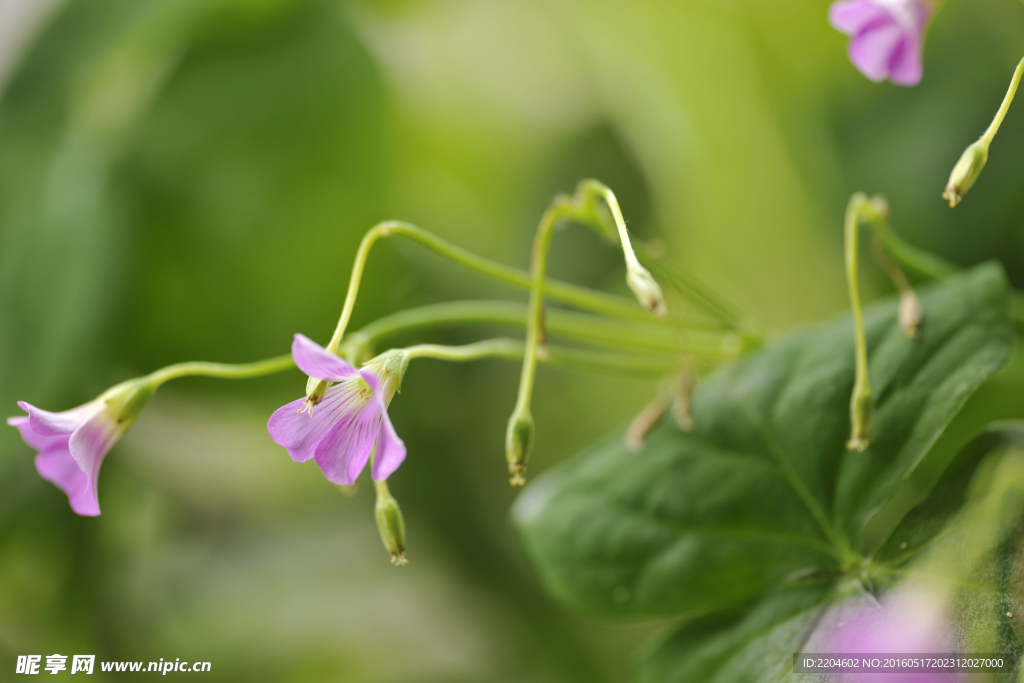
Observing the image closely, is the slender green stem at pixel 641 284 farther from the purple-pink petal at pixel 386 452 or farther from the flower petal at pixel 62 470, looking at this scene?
the flower petal at pixel 62 470

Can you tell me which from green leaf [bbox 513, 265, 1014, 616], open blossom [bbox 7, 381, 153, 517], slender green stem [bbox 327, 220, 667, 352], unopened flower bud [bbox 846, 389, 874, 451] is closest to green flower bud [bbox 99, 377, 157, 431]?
open blossom [bbox 7, 381, 153, 517]

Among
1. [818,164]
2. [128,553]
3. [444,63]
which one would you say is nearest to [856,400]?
[818,164]

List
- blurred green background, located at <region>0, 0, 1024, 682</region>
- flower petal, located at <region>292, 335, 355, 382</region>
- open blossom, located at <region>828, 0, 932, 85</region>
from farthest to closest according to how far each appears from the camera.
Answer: blurred green background, located at <region>0, 0, 1024, 682</region> < open blossom, located at <region>828, 0, 932, 85</region> < flower petal, located at <region>292, 335, 355, 382</region>

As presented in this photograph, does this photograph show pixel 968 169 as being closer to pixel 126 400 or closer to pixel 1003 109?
pixel 1003 109

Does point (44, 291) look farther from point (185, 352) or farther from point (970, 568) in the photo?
point (970, 568)

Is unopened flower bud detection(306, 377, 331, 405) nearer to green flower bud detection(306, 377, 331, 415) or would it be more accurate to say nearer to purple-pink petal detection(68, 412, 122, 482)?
green flower bud detection(306, 377, 331, 415)

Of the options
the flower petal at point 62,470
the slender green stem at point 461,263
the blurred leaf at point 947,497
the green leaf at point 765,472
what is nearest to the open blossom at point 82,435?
the flower petal at point 62,470
